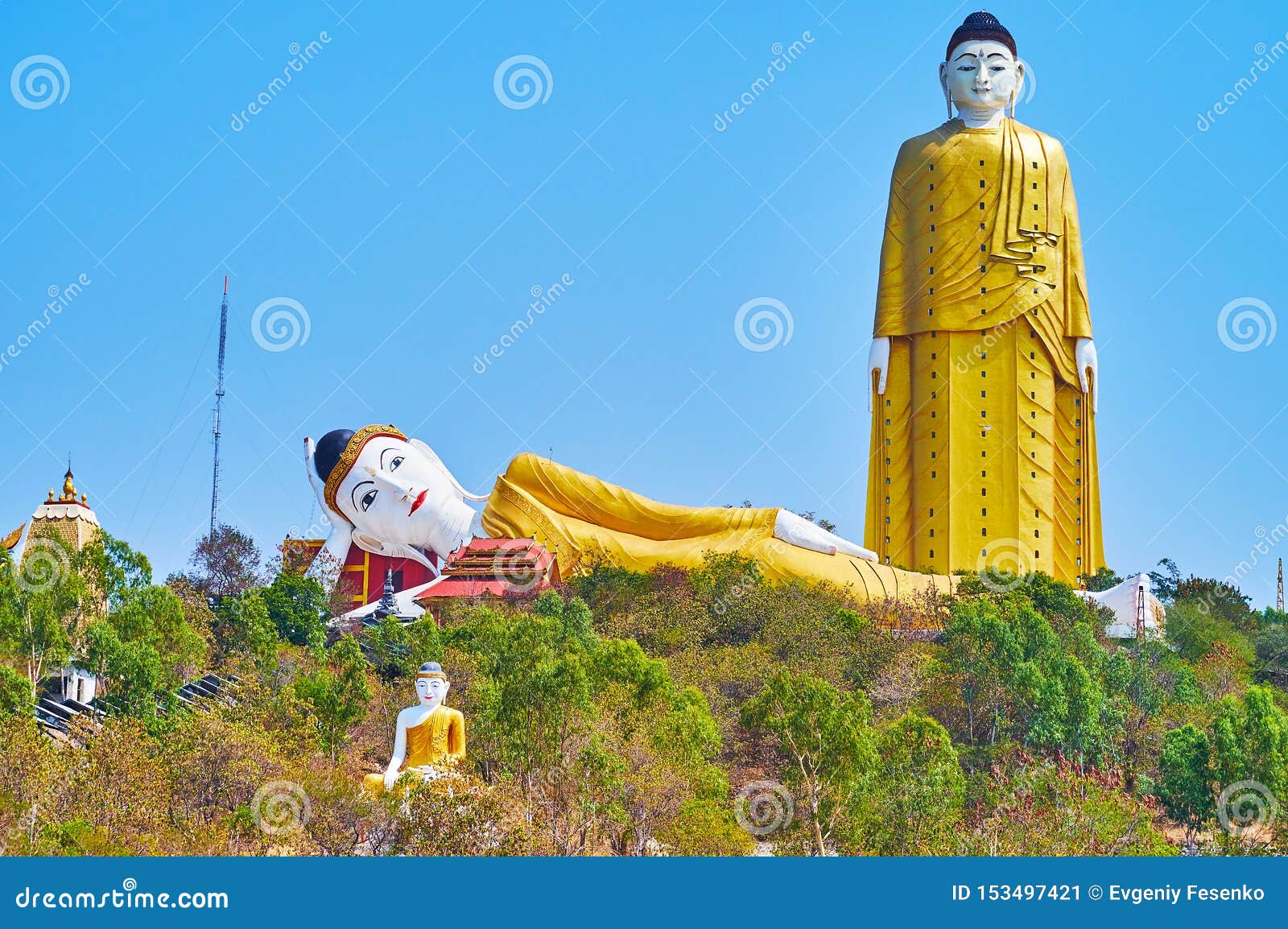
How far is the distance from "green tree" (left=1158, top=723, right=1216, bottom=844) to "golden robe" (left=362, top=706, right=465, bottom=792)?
928 centimetres

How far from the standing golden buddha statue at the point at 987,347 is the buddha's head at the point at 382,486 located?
10.9m

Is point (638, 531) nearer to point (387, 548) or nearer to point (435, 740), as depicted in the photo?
point (387, 548)

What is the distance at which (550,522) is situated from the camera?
39.2 m

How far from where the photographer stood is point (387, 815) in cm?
1833

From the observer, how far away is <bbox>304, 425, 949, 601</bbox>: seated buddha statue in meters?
38.7

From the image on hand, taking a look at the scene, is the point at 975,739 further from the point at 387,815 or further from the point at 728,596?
the point at 387,815

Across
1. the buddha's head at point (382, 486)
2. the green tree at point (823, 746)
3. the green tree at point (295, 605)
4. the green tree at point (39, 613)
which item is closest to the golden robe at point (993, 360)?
the buddha's head at point (382, 486)

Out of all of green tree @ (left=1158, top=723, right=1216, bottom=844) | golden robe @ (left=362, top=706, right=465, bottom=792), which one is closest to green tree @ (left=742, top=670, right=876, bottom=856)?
golden robe @ (left=362, top=706, right=465, bottom=792)

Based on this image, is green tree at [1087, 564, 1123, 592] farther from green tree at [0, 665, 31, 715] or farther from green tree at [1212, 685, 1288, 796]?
green tree at [0, 665, 31, 715]

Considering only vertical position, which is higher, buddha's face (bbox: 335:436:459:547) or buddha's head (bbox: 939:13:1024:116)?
buddha's head (bbox: 939:13:1024:116)

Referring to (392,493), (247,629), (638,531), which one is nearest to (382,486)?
(392,493)

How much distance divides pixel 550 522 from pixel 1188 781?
741 inches

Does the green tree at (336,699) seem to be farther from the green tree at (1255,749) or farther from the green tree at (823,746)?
the green tree at (1255,749)

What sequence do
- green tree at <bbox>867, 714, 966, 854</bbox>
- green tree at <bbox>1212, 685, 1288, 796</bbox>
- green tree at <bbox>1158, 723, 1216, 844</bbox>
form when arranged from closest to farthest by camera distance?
green tree at <bbox>867, 714, 966, 854</bbox>
green tree at <bbox>1212, 685, 1288, 796</bbox>
green tree at <bbox>1158, 723, 1216, 844</bbox>
